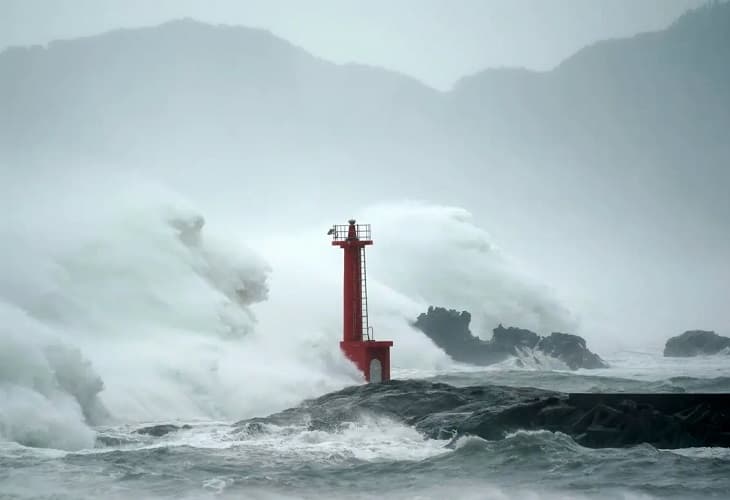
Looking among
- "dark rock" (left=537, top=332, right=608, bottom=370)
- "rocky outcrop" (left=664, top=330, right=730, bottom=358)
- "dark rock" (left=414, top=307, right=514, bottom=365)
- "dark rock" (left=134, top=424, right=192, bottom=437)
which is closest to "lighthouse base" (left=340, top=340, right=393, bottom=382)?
"dark rock" (left=134, top=424, right=192, bottom=437)

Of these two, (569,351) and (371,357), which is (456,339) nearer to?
(569,351)

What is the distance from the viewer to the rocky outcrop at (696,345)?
48094mm

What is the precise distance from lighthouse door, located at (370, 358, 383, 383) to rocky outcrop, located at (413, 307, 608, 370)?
57.3 ft

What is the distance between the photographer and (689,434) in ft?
48.1

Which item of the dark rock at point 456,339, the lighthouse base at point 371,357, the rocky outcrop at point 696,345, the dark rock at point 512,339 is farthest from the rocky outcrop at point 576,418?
the rocky outcrop at point 696,345

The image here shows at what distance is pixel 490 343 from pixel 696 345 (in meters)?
14.0

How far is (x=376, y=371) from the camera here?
21359 mm

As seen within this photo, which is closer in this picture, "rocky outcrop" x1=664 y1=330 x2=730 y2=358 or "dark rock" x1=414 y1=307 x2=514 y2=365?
"dark rock" x1=414 y1=307 x2=514 y2=365

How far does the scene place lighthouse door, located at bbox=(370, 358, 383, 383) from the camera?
21281 mm

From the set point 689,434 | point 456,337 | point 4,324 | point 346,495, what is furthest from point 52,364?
point 456,337

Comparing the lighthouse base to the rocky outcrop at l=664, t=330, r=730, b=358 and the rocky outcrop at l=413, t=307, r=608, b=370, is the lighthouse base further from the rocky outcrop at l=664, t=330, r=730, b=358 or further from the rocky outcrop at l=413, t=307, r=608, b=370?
the rocky outcrop at l=664, t=330, r=730, b=358

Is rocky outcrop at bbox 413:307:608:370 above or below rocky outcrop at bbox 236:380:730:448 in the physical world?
above

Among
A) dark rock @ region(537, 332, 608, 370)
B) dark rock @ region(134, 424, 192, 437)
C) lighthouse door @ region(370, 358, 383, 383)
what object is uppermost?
dark rock @ region(537, 332, 608, 370)

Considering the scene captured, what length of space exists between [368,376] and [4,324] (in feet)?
28.7
